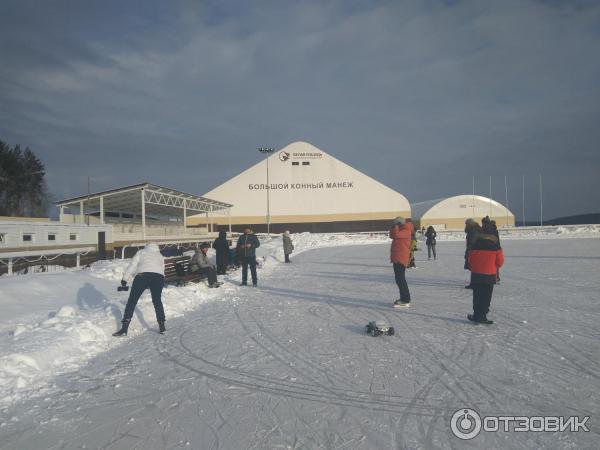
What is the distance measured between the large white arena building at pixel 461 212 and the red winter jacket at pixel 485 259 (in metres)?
47.7

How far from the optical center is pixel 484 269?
5.35 meters

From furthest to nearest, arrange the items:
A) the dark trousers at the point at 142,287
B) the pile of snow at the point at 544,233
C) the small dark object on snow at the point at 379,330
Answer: the pile of snow at the point at 544,233, the dark trousers at the point at 142,287, the small dark object on snow at the point at 379,330

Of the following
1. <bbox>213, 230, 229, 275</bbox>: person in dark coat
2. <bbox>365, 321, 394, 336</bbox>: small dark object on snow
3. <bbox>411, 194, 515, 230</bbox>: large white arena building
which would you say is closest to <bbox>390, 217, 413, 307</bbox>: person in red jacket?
<bbox>365, 321, 394, 336</bbox>: small dark object on snow

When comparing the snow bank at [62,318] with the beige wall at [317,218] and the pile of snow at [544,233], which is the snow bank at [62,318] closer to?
the pile of snow at [544,233]

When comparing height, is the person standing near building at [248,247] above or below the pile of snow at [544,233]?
above

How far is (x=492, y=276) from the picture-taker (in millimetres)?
5289

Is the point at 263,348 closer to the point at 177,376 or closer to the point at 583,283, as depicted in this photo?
the point at 177,376

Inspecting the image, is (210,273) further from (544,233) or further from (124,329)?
(544,233)

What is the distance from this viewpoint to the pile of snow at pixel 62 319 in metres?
3.80

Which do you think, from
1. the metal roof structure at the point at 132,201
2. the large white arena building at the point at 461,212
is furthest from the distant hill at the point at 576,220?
the metal roof structure at the point at 132,201

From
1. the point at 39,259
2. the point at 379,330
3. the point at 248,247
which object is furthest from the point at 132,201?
the point at 379,330

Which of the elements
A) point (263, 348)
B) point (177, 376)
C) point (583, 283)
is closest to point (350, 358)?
point (263, 348)

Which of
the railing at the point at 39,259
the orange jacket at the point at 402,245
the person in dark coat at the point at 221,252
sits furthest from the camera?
the railing at the point at 39,259

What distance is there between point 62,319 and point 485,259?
248 inches
